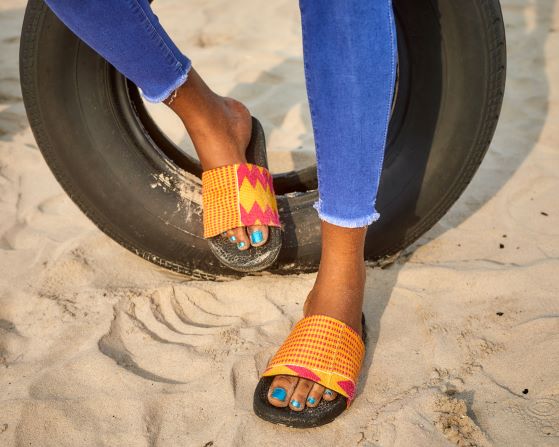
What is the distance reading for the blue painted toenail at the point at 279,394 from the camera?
132cm

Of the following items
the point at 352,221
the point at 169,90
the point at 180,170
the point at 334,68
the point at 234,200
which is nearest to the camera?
the point at 334,68

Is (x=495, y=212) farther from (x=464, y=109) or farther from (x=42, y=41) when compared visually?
(x=42, y=41)

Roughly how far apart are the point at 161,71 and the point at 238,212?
0.37 m

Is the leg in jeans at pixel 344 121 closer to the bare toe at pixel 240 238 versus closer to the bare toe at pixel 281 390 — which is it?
the bare toe at pixel 281 390

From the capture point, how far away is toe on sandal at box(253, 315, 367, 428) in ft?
4.29

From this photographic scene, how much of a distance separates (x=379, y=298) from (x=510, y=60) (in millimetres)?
1955

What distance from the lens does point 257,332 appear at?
160cm

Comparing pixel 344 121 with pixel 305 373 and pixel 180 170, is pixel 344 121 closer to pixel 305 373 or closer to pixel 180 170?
pixel 305 373

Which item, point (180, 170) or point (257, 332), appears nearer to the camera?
point (257, 332)

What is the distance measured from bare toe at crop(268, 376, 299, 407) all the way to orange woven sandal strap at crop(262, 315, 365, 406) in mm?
17

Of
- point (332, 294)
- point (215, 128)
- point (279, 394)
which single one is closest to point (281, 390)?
point (279, 394)

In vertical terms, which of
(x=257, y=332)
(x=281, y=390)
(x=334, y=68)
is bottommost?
(x=257, y=332)

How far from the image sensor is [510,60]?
3.13 m

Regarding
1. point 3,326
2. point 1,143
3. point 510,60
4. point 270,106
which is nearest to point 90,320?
point 3,326
